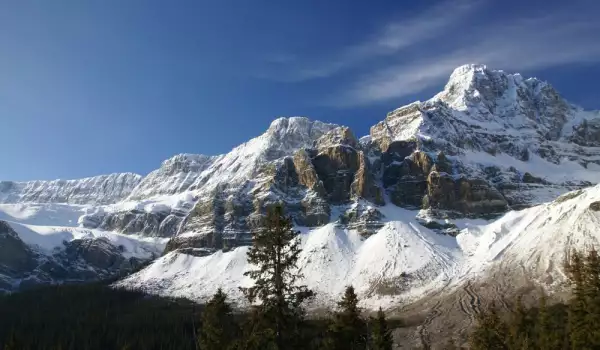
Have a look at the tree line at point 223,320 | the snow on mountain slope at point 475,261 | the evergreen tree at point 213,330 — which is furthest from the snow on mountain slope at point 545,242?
the evergreen tree at point 213,330

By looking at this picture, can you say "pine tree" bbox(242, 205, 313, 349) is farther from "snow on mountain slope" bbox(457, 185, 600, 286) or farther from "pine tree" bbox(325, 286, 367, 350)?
"snow on mountain slope" bbox(457, 185, 600, 286)

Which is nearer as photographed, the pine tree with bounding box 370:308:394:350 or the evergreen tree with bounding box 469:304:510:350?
the pine tree with bounding box 370:308:394:350

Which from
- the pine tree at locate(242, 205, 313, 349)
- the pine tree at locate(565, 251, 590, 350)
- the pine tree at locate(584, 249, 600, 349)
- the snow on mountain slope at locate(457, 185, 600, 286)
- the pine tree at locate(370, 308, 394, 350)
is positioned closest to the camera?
the pine tree at locate(242, 205, 313, 349)

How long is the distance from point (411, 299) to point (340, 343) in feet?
408

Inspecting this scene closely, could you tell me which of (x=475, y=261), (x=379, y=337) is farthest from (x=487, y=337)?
(x=475, y=261)

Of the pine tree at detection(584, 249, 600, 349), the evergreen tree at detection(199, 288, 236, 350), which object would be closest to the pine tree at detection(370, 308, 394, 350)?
the evergreen tree at detection(199, 288, 236, 350)

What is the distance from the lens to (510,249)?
178000 mm

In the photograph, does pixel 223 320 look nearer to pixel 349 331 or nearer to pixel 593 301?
pixel 349 331

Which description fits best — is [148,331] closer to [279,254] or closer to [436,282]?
[436,282]

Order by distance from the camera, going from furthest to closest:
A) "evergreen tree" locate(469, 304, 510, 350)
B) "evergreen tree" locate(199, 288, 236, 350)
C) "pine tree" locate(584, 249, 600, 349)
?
"pine tree" locate(584, 249, 600, 349)
"evergreen tree" locate(469, 304, 510, 350)
"evergreen tree" locate(199, 288, 236, 350)

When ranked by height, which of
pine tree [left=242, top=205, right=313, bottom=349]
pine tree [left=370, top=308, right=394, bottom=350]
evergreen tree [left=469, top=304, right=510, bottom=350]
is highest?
pine tree [left=242, top=205, right=313, bottom=349]

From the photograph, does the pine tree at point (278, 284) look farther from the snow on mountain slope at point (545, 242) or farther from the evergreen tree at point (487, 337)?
the snow on mountain slope at point (545, 242)

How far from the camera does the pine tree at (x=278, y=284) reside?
28922mm

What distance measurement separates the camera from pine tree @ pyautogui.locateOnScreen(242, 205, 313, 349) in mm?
28922
